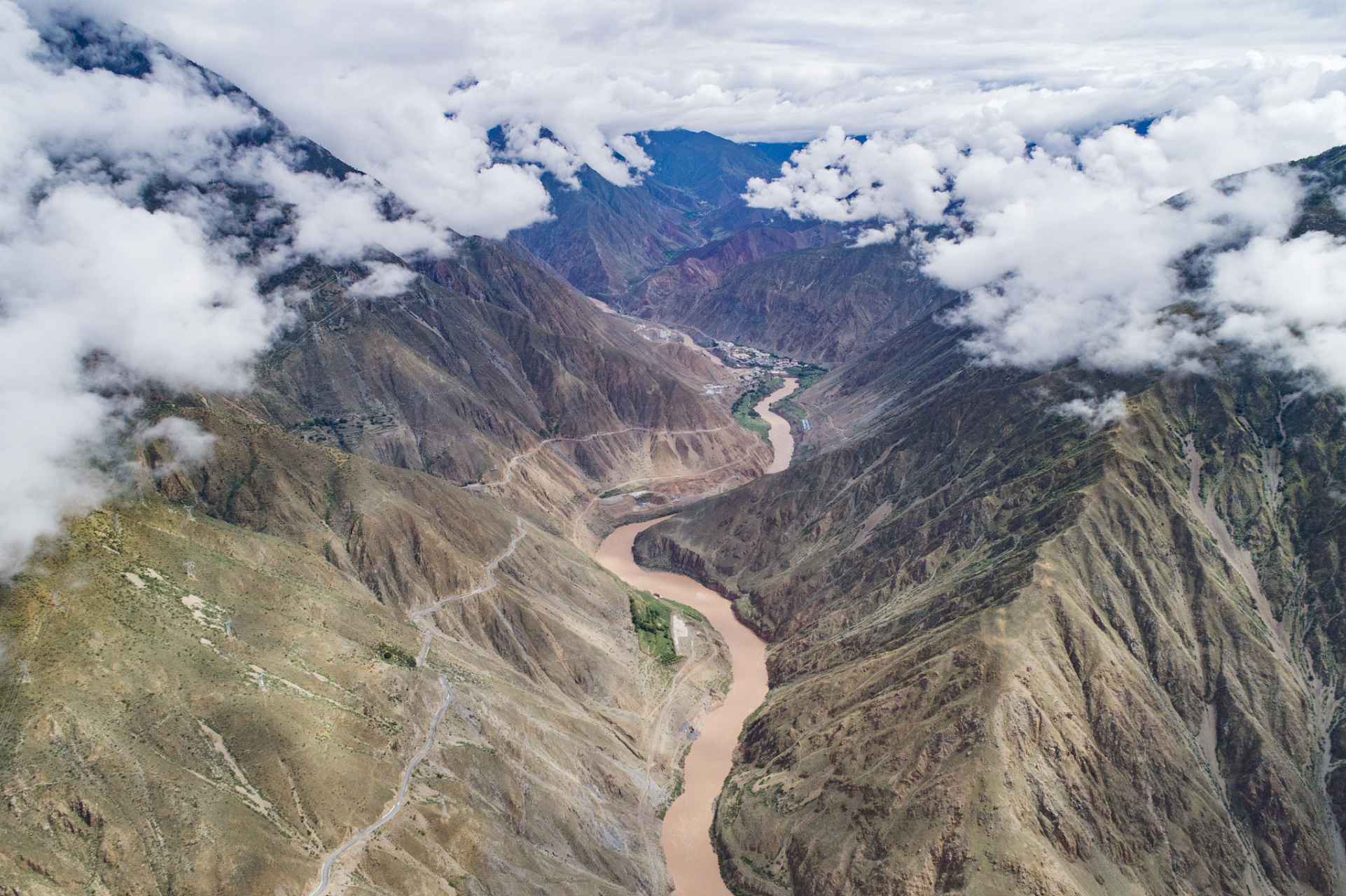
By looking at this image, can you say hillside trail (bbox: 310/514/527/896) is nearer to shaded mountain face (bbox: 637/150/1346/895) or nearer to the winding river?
the winding river

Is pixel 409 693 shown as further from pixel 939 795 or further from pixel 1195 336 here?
pixel 1195 336

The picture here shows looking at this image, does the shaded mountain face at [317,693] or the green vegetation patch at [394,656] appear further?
the green vegetation patch at [394,656]

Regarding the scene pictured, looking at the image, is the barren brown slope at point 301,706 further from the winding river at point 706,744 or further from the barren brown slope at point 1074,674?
the barren brown slope at point 1074,674

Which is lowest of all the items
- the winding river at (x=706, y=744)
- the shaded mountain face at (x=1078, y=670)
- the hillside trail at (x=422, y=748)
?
the winding river at (x=706, y=744)

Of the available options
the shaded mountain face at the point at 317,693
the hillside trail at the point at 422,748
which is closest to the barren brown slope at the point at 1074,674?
the shaded mountain face at the point at 317,693

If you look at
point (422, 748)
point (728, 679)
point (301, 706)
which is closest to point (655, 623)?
point (728, 679)

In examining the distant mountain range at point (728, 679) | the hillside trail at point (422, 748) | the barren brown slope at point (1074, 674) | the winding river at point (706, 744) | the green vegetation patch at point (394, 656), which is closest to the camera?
the hillside trail at point (422, 748)

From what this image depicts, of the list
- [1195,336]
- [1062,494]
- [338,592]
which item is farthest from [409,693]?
[1195,336]
